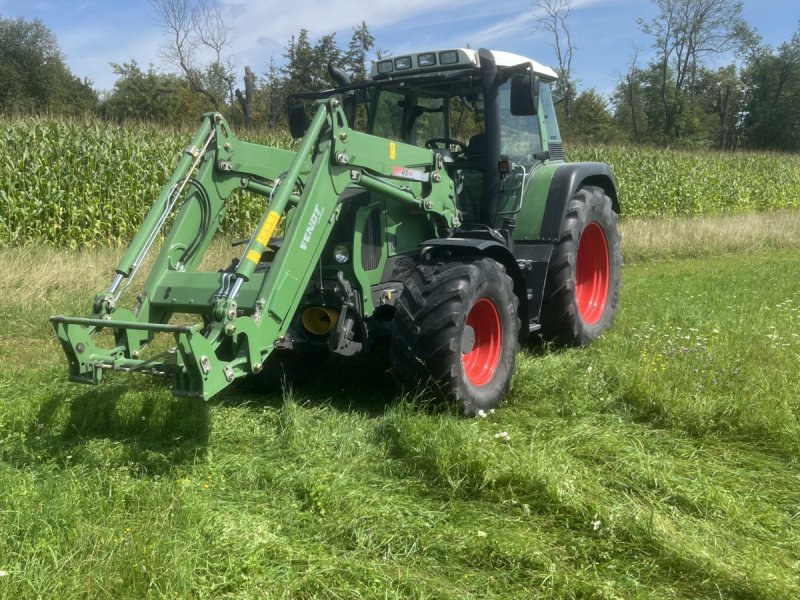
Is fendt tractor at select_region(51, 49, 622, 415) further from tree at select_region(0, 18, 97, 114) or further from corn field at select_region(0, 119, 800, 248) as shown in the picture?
tree at select_region(0, 18, 97, 114)

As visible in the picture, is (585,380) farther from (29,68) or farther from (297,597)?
(29,68)

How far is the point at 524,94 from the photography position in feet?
16.0

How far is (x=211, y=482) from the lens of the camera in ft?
11.6

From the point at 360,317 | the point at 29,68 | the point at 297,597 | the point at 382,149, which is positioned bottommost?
the point at 297,597

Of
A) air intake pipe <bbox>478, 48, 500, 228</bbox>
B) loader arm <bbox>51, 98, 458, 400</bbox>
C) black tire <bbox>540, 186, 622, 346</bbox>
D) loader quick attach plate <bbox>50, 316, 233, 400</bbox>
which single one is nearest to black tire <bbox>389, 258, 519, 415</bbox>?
loader arm <bbox>51, 98, 458, 400</bbox>

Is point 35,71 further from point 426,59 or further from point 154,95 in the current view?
point 426,59

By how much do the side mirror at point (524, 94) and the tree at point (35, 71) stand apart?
125 ft

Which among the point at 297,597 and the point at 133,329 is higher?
the point at 133,329

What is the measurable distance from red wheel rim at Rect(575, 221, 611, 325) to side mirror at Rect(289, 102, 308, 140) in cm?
276

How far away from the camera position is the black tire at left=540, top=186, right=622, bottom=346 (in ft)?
18.7

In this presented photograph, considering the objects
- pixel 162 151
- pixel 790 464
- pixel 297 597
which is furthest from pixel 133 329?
pixel 162 151

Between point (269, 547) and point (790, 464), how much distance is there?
8.57 feet

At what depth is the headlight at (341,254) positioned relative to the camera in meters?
4.60

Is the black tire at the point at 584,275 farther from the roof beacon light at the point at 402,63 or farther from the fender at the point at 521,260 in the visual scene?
the roof beacon light at the point at 402,63
